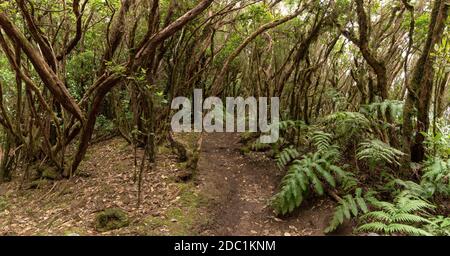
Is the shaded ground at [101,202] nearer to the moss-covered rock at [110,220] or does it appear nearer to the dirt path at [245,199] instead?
the moss-covered rock at [110,220]

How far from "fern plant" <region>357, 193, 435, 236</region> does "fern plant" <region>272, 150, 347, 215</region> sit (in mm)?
819

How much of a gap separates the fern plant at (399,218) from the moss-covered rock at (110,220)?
134 inches

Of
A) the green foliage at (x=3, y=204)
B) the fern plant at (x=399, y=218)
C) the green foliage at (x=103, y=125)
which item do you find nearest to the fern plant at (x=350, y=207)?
the fern plant at (x=399, y=218)

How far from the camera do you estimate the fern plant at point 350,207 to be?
441 cm

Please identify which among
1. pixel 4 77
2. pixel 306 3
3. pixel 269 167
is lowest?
pixel 269 167

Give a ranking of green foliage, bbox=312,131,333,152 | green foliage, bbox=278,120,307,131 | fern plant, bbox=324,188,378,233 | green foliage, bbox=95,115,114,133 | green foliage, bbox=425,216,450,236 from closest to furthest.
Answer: green foliage, bbox=425,216,450,236, fern plant, bbox=324,188,378,233, green foliage, bbox=312,131,333,152, green foliage, bbox=278,120,307,131, green foliage, bbox=95,115,114,133

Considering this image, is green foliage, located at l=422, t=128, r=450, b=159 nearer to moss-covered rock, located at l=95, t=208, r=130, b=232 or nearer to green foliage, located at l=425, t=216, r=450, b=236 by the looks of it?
green foliage, located at l=425, t=216, r=450, b=236

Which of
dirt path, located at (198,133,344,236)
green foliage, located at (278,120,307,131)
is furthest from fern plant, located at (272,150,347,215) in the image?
green foliage, located at (278,120,307,131)

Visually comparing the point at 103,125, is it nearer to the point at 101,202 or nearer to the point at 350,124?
the point at 101,202

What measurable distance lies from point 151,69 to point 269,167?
345 centimetres

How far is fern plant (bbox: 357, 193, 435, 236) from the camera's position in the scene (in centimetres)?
375
